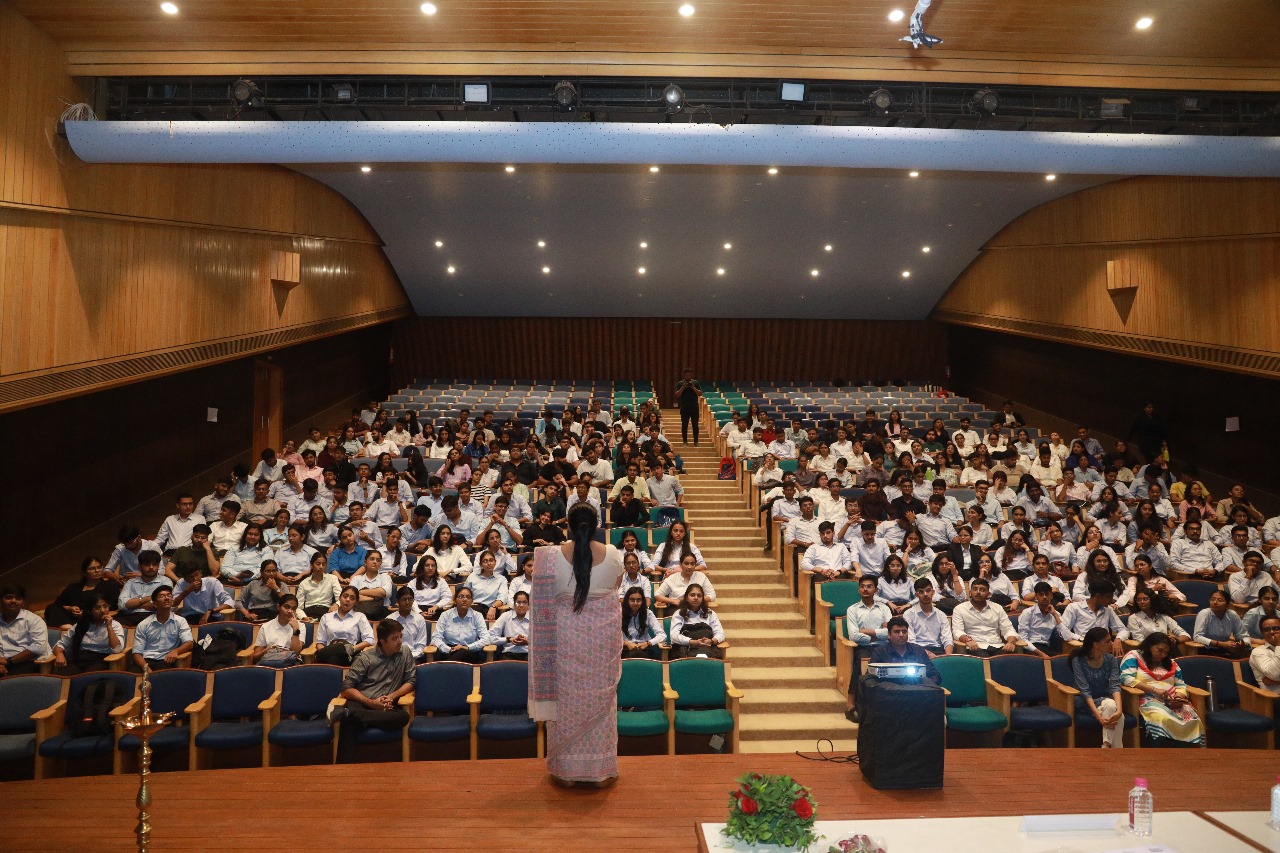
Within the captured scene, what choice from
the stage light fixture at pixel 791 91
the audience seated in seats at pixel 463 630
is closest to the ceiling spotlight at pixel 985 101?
the stage light fixture at pixel 791 91

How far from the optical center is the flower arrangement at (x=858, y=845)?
3.76 m

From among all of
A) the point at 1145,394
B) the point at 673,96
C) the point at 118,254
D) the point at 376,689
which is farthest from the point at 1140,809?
the point at 1145,394

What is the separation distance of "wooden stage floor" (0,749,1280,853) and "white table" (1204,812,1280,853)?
0.39 metres

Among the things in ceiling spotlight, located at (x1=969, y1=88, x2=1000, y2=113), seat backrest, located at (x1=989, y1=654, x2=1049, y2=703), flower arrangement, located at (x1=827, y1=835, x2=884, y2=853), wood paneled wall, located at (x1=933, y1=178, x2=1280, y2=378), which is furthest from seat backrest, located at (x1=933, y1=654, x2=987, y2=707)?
wood paneled wall, located at (x1=933, y1=178, x2=1280, y2=378)

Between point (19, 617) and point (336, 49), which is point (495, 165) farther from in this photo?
point (19, 617)

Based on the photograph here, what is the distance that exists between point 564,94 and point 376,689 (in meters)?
4.74

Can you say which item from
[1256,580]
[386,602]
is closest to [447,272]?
[386,602]

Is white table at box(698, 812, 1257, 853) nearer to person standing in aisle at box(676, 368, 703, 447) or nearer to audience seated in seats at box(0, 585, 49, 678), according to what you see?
audience seated in seats at box(0, 585, 49, 678)

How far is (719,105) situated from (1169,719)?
212 inches

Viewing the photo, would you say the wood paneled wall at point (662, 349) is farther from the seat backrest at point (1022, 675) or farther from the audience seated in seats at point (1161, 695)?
the audience seated in seats at point (1161, 695)

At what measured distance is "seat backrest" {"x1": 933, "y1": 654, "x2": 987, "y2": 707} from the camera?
6.19m

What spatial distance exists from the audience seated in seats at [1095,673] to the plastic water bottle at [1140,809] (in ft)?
7.04

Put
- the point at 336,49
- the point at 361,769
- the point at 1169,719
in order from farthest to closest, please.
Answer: the point at 336,49
the point at 1169,719
the point at 361,769

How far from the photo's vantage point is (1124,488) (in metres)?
10.6
